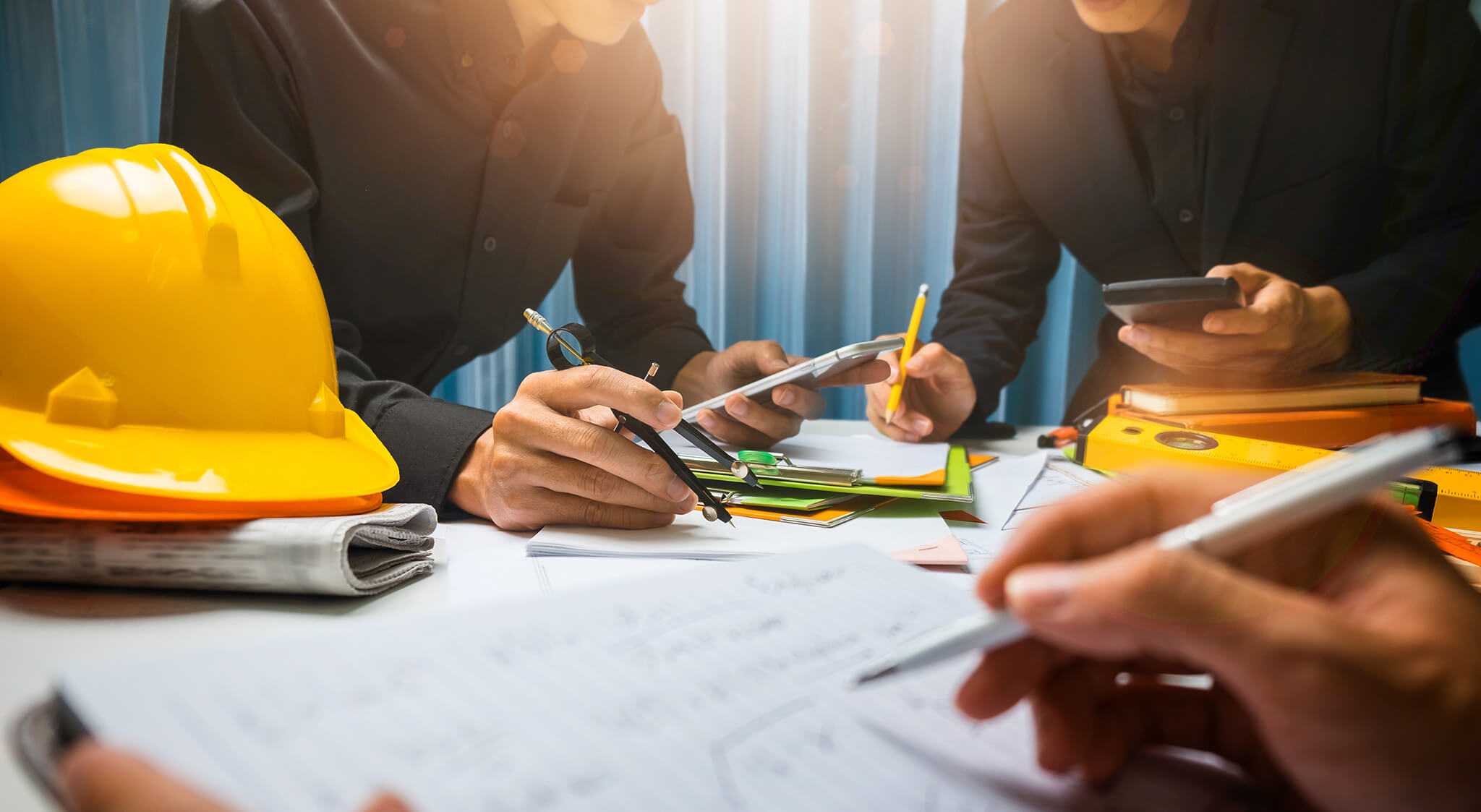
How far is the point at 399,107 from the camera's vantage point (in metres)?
0.99

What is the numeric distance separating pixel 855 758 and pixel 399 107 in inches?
40.6

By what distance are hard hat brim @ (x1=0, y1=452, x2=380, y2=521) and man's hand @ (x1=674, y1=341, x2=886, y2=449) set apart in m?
0.43

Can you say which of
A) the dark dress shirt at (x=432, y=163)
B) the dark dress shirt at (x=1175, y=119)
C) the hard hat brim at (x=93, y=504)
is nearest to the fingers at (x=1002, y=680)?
the hard hat brim at (x=93, y=504)

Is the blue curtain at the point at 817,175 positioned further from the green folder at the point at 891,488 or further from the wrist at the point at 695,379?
the green folder at the point at 891,488

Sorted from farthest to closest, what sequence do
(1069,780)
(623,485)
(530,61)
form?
(530,61) → (623,485) → (1069,780)

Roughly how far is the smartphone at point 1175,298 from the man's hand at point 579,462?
19.4 inches

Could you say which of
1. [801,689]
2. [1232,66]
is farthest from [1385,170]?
[801,689]

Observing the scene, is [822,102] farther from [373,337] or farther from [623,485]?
[623,485]

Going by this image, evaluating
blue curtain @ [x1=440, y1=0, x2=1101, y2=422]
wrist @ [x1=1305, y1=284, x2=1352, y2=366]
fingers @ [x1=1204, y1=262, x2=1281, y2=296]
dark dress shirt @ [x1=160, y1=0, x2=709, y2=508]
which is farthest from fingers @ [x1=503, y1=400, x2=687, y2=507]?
blue curtain @ [x1=440, y1=0, x2=1101, y2=422]

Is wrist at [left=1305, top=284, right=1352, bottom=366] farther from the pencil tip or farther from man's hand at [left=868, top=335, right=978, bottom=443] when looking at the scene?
the pencil tip

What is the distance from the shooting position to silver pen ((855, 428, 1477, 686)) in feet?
0.64

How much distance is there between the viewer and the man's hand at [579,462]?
0.51m

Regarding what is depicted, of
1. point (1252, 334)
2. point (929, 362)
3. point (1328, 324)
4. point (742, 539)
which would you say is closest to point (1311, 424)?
point (1252, 334)

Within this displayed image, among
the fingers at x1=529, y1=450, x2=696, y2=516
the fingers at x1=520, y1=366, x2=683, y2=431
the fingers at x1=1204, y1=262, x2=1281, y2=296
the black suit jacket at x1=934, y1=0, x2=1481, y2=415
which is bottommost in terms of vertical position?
the fingers at x1=529, y1=450, x2=696, y2=516
